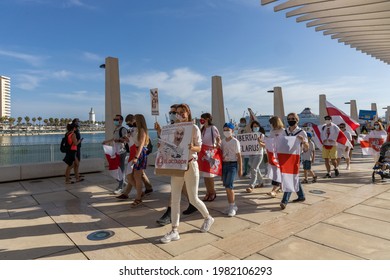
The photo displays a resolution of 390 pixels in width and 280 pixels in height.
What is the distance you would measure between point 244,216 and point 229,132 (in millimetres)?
1654

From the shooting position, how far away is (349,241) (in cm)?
362

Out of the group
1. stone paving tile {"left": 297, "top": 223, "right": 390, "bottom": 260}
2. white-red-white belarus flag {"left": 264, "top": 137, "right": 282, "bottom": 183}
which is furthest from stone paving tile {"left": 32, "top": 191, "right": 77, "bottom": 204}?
stone paving tile {"left": 297, "top": 223, "right": 390, "bottom": 260}

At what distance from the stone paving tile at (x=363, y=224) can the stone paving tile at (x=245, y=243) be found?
145 cm

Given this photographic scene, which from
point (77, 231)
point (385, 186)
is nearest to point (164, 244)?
point (77, 231)

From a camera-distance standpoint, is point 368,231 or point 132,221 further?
point 132,221

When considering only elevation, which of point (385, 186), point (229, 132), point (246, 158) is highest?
point (229, 132)

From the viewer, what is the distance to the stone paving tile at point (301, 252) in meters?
3.18

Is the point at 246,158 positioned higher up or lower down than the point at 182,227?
higher up

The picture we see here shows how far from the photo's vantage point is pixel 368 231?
397cm

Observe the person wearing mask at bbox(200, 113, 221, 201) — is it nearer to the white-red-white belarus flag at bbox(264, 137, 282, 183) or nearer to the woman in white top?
the white-red-white belarus flag at bbox(264, 137, 282, 183)

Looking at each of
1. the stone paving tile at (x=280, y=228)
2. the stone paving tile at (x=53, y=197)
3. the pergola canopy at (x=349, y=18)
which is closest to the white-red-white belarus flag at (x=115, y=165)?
the stone paving tile at (x=53, y=197)

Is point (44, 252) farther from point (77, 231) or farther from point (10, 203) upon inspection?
point (10, 203)
